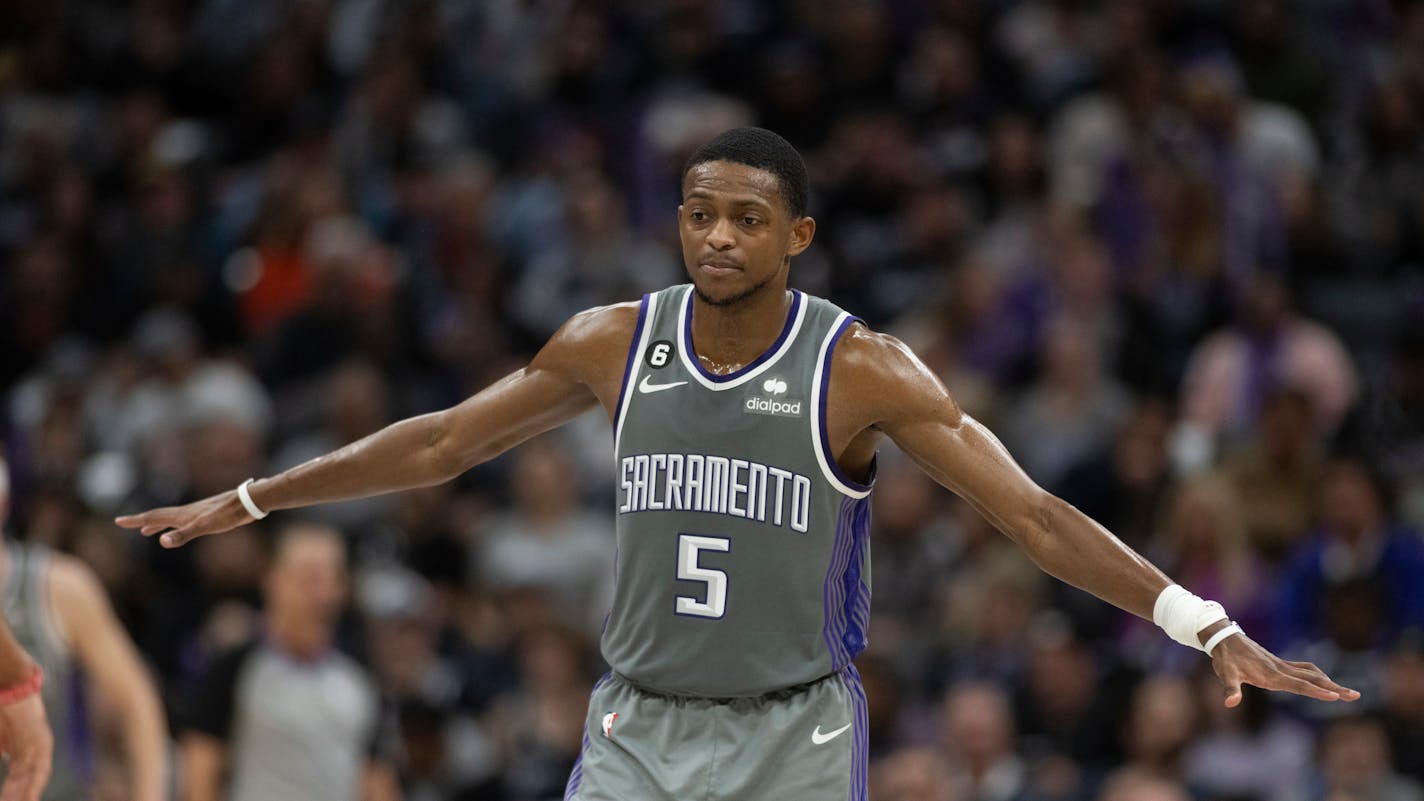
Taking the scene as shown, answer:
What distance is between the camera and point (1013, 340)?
12.2 meters

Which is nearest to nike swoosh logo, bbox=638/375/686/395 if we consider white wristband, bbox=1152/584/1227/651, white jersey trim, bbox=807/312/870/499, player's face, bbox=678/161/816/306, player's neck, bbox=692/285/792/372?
player's neck, bbox=692/285/792/372

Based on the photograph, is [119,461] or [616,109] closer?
[119,461]

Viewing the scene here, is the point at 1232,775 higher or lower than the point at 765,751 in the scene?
lower

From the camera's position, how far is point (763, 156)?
5.27 m

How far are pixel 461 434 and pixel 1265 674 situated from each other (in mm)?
2258

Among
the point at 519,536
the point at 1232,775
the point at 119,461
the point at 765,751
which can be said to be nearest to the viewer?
the point at 765,751

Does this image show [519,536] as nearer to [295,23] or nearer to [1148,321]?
[1148,321]

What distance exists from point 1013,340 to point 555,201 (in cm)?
347

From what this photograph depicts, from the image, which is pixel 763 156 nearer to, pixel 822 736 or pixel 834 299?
pixel 822 736

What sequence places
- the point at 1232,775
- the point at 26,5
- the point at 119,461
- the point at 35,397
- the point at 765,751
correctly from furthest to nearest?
1. the point at 26,5
2. the point at 35,397
3. the point at 119,461
4. the point at 1232,775
5. the point at 765,751

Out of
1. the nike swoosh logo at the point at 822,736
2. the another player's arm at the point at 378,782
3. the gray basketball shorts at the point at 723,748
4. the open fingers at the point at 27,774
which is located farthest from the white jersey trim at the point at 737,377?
the another player's arm at the point at 378,782

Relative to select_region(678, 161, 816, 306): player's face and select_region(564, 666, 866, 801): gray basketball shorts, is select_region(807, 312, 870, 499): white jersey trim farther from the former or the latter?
select_region(564, 666, 866, 801): gray basketball shorts

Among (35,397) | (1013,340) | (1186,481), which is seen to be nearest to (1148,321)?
(1013,340)

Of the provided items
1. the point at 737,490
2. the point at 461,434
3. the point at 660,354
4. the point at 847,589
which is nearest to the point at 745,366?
the point at 660,354
